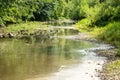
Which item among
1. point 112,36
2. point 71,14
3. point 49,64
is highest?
point 49,64

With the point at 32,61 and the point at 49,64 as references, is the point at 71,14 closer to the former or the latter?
the point at 32,61

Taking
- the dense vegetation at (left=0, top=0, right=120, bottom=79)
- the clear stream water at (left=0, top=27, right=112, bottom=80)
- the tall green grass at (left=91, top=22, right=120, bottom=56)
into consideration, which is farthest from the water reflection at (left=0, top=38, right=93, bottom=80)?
the tall green grass at (left=91, top=22, right=120, bottom=56)

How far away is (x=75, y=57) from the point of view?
26.3 m

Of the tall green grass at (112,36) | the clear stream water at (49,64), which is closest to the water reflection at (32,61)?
the clear stream water at (49,64)

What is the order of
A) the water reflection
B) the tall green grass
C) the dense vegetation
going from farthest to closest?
1. the dense vegetation
2. the tall green grass
3. the water reflection

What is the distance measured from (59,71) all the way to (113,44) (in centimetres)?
1521

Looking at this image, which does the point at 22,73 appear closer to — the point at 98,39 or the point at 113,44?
the point at 113,44

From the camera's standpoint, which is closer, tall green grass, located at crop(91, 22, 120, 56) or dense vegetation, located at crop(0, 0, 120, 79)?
tall green grass, located at crop(91, 22, 120, 56)

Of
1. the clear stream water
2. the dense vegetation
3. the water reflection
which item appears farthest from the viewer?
the dense vegetation

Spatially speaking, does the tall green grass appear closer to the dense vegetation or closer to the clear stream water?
the dense vegetation

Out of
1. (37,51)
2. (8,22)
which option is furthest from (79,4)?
(37,51)

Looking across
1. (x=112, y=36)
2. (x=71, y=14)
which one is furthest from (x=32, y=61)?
(x=71, y=14)

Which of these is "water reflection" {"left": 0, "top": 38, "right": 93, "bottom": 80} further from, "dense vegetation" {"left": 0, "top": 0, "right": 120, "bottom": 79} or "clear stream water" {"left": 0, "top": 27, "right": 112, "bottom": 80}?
"dense vegetation" {"left": 0, "top": 0, "right": 120, "bottom": 79}

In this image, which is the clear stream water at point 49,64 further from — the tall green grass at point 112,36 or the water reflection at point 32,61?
the tall green grass at point 112,36
